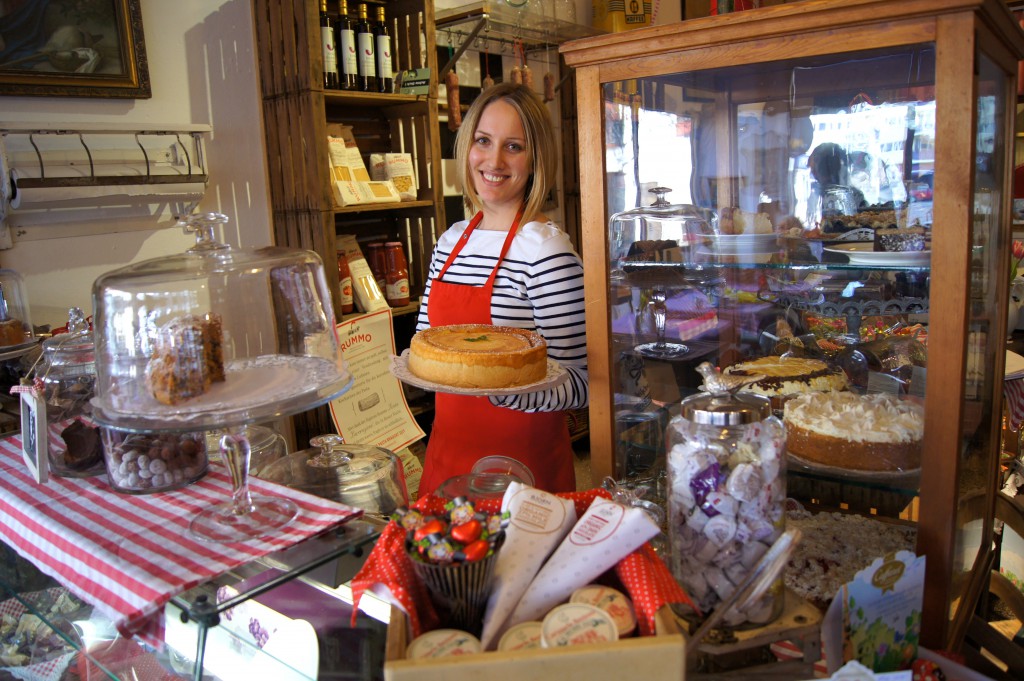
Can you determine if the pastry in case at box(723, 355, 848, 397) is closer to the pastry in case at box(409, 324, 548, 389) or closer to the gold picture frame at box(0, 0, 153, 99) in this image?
the pastry in case at box(409, 324, 548, 389)

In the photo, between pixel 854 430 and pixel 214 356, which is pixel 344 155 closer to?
pixel 214 356

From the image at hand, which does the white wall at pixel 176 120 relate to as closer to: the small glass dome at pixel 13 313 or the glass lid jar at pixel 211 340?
the small glass dome at pixel 13 313

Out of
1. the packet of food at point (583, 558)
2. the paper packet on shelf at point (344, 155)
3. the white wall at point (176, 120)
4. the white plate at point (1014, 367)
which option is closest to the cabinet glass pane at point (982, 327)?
the packet of food at point (583, 558)

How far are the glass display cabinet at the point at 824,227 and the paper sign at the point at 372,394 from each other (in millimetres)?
1792

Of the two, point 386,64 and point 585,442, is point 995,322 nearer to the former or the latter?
point 386,64

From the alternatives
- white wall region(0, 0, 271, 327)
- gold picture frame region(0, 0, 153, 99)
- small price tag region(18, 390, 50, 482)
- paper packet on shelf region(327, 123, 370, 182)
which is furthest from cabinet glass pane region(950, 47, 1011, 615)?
gold picture frame region(0, 0, 153, 99)

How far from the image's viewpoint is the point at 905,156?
1198mm

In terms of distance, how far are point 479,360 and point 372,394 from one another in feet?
5.59

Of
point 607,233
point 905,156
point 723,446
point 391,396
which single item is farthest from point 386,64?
point 723,446

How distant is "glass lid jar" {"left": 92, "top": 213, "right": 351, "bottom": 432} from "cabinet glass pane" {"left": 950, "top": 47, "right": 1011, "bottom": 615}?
963 mm

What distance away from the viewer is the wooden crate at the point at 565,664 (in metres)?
0.75

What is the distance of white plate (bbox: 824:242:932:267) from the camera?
1.15m

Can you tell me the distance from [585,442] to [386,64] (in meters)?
2.58

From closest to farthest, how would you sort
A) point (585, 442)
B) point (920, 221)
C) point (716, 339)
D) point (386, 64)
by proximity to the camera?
1. point (920, 221)
2. point (716, 339)
3. point (386, 64)
4. point (585, 442)
